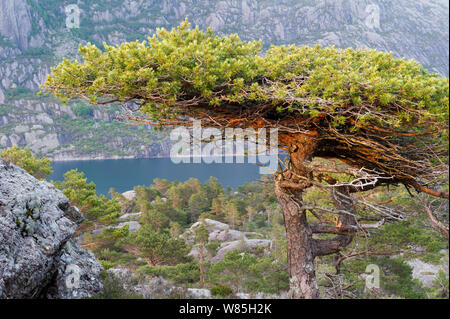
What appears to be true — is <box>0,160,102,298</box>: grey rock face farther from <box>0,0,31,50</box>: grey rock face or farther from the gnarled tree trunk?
<box>0,0,31,50</box>: grey rock face

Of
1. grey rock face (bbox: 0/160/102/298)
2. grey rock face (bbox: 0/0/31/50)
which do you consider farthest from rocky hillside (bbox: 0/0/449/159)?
grey rock face (bbox: 0/160/102/298)

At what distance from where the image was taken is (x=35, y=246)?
3617mm

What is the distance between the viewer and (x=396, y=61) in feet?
14.6

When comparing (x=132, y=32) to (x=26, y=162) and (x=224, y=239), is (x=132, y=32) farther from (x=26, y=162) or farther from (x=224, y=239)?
(x=26, y=162)

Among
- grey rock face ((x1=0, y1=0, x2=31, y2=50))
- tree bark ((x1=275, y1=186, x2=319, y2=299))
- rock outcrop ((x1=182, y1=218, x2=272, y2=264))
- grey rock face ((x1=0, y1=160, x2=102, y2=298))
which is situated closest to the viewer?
grey rock face ((x1=0, y1=160, x2=102, y2=298))

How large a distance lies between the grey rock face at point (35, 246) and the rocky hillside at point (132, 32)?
9383 centimetres

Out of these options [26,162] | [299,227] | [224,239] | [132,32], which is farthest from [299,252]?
[132,32]

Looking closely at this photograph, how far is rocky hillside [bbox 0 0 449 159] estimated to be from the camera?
104 meters

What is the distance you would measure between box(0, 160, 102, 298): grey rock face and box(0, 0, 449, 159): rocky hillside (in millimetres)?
93826

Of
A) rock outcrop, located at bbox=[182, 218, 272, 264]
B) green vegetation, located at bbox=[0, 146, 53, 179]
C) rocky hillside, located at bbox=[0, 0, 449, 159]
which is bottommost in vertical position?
rock outcrop, located at bbox=[182, 218, 272, 264]

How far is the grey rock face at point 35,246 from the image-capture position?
131 inches

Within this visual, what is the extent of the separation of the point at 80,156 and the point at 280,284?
347ft

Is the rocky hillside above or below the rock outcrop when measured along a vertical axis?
above

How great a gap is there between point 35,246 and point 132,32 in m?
167
